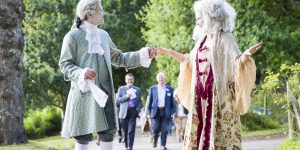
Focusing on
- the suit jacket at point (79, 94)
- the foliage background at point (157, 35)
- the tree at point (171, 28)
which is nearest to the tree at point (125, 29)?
the foliage background at point (157, 35)

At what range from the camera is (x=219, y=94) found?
7.06 m

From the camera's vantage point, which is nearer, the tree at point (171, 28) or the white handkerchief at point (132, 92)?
the white handkerchief at point (132, 92)

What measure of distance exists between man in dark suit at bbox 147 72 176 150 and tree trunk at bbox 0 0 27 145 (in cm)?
322

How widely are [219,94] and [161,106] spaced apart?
7.94 m

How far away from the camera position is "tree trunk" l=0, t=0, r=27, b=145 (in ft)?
41.5

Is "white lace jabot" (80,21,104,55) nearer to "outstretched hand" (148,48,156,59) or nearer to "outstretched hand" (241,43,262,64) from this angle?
"outstretched hand" (148,48,156,59)

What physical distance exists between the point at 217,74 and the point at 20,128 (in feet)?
21.9

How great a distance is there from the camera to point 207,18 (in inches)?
281

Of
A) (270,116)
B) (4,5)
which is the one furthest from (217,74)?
(270,116)

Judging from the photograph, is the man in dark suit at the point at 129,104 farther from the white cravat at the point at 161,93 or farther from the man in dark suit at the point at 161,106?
the white cravat at the point at 161,93

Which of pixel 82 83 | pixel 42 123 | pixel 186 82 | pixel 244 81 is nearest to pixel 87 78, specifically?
pixel 82 83

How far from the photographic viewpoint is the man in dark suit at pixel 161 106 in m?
15.0

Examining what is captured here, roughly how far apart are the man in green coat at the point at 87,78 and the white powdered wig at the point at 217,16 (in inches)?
43.6

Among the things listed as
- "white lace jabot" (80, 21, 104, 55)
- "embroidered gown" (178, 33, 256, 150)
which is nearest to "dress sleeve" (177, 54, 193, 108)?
"embroidered gown" (178, 33, 256, 150)
